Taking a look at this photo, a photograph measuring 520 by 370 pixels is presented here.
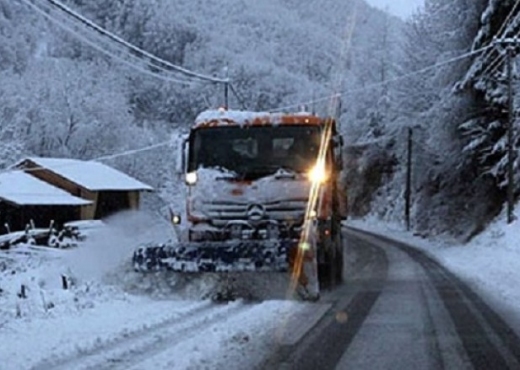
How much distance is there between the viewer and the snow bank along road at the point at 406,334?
338 inches

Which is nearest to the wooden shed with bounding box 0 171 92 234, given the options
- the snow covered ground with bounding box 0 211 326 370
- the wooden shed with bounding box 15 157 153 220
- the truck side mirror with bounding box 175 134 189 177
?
the wooden shed with bounding box 15 157 153 220

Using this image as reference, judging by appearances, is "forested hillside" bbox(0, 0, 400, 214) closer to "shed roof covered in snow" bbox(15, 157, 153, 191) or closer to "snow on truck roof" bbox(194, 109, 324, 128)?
"shed roof covered in snow" bbox(15, 157, 153, 191)

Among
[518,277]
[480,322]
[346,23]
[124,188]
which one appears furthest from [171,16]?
[480,322]

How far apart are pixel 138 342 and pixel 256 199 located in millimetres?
5521

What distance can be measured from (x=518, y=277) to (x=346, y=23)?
89.8m

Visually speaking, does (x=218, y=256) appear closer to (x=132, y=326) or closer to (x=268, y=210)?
(x=268, y=210)

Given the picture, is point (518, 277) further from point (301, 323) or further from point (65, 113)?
point (65, 113)

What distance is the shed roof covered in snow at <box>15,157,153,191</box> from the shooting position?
185ft

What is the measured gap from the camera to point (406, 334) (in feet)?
33.9

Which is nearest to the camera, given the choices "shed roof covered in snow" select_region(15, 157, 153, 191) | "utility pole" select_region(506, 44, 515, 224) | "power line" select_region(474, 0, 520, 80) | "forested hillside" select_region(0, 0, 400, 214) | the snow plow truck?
the snow plow truck

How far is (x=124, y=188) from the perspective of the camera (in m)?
59.0

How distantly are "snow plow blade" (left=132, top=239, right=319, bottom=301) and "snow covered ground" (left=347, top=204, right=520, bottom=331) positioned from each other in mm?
2949

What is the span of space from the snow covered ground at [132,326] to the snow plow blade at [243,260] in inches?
17.7

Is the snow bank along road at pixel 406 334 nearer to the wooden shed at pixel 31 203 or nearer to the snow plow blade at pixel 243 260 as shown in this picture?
the snow plow blade at pixel 243 260
